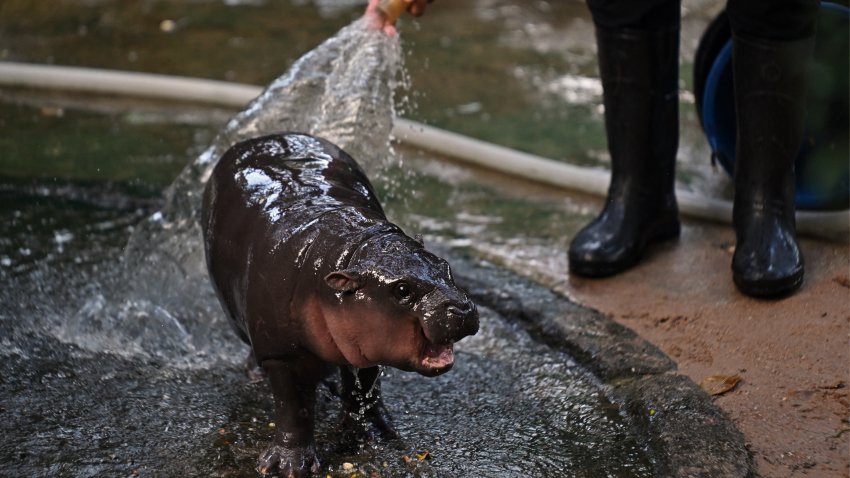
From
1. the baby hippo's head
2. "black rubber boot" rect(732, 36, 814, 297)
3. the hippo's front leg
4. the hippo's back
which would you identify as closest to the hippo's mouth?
the baby hippo's head

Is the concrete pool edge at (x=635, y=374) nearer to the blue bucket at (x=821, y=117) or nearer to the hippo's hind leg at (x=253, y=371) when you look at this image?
the hippo's hind leg at (x=253, y=371)

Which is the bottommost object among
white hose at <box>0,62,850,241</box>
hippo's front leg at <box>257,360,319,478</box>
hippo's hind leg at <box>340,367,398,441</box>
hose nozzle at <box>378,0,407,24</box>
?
white hose at <box>0,62,850,241</box>

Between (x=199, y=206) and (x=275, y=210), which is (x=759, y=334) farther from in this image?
(x=199, y=206)

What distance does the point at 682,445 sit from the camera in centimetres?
271

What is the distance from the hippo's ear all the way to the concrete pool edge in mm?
936

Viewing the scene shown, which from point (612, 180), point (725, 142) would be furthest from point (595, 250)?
point (725, 142)

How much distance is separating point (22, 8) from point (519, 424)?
619 centimetres

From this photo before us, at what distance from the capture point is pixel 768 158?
137 inches

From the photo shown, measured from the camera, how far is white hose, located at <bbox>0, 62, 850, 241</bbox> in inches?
163

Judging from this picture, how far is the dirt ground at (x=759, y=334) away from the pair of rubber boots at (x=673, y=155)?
86mm

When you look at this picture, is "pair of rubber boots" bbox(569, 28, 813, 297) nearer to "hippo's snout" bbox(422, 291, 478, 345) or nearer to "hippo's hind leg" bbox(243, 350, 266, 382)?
"hippo's hind leg" bbox(243, 350, 266, 382)

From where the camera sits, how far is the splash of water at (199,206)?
3.42 meters

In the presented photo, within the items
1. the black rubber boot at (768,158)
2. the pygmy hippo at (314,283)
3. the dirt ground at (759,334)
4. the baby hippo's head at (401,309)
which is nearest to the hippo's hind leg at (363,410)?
the pygmy hippo at (314,283)

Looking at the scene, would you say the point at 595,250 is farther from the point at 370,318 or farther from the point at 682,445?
the point at 370,318
